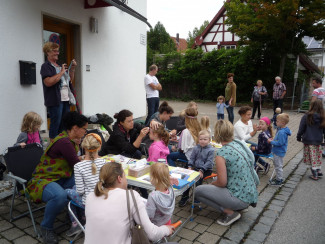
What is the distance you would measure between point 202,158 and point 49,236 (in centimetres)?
221

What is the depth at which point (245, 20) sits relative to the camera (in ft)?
54.8

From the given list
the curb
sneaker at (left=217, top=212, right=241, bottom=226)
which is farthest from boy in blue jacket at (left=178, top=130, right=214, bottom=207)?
the curb

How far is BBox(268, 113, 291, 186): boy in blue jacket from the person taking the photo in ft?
15.7

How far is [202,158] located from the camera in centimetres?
404

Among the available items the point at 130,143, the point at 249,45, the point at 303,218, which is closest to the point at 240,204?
the point at 303,218

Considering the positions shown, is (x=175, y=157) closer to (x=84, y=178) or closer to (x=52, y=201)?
(x=84, y=178)

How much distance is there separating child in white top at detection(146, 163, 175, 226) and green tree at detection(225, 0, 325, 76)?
47.8ft

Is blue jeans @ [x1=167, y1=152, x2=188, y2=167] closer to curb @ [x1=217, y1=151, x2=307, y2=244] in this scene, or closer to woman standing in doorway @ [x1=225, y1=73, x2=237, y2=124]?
curb @ [x1=217, y1=151, x2=307, y2=244]

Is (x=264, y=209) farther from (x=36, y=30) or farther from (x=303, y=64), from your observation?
(x=303, y=64)

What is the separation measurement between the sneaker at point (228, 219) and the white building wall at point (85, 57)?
4367mm

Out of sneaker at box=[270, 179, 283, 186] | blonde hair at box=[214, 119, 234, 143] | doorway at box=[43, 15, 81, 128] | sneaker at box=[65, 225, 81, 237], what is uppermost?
doorway at box=[43, 15, 81, 128]

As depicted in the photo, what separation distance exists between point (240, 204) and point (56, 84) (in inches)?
145

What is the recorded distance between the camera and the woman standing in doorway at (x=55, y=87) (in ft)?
15.9

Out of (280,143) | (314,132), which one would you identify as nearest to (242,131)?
(280,143)
